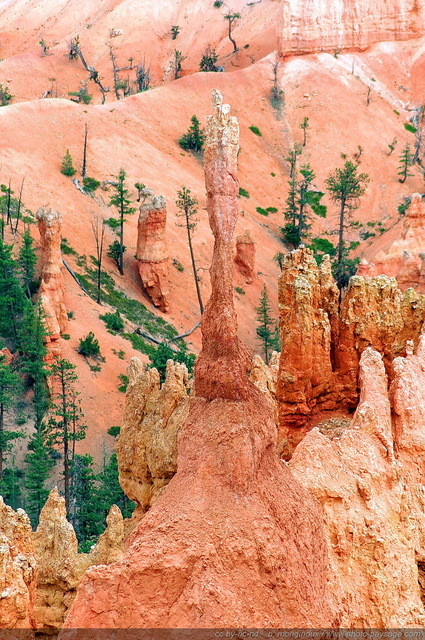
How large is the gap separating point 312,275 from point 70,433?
22.5 meters

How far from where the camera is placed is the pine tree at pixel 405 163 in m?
86.6

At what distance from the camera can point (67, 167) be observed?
70.3 metres

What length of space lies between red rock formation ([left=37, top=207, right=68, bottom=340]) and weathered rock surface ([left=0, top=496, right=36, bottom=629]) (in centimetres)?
3407

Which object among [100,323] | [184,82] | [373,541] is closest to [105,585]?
[373,541]

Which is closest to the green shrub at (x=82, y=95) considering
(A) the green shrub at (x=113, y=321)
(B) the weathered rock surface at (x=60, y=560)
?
(A) the green shrub at (x=113, y=321)

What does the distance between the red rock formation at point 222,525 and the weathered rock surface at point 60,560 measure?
626cm

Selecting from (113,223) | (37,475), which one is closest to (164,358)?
(37,475)

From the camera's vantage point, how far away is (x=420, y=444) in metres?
16.4

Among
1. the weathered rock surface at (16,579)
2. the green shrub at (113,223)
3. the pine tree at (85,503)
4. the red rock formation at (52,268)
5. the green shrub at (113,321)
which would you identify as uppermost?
the green shrub at (113,223)

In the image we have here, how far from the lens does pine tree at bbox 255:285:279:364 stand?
188 ft

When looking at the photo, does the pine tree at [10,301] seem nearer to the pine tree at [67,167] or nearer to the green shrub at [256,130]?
the pine tree at [67,167]

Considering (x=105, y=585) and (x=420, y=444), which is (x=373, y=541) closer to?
(x=420, y=444)

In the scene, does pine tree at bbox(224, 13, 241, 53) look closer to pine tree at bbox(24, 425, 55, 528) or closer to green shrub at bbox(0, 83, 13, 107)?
green shrub at bbox(0, 83, 13, 107)

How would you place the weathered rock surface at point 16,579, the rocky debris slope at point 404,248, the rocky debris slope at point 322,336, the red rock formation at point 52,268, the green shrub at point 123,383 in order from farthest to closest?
the rocky debris slope at point 404,248, the green shrub at point 123,383, the red rock formation at point 52,268, the rocky debris slope at point 322,336, the weathered rock surface at point 16,579
